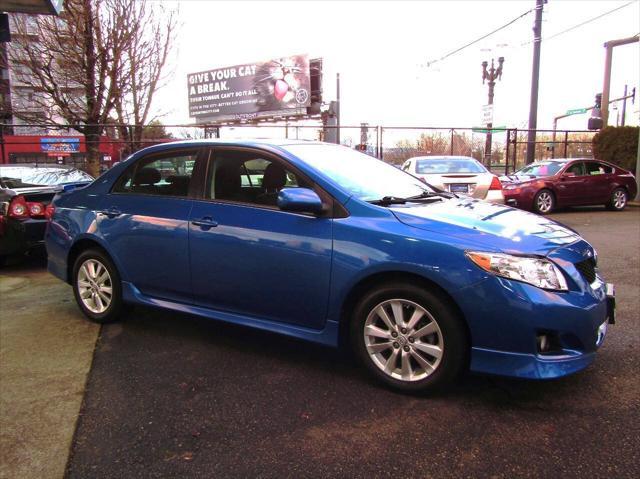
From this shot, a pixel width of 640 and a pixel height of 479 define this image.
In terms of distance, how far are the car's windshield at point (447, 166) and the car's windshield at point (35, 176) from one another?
6277mm

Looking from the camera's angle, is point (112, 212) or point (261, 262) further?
point (112, 212)

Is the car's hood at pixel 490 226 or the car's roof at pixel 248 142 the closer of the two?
the car's hood at pixel 490 226

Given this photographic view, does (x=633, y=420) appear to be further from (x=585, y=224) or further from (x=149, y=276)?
(x=585, y=224)

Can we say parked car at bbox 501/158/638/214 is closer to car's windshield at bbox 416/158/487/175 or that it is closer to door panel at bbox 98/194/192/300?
car's windshield at bbox 416/158/487/175

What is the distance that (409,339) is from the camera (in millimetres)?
3098

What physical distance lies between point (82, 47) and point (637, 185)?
1482 cm

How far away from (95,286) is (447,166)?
301 inches

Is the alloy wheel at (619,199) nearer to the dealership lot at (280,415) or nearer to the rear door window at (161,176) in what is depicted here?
the dealership lot at (280,415)

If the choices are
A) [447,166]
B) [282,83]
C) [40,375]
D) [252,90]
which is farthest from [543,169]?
[252,90]

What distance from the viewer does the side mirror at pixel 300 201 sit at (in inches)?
130

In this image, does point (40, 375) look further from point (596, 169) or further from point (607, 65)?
point (607, 65)

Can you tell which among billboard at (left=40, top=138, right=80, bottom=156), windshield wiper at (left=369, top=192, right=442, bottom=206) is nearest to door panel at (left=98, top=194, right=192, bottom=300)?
windshield wiper at (left=369, top=192, right=442, bottom=206)

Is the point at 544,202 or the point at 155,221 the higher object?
the point at 155,221

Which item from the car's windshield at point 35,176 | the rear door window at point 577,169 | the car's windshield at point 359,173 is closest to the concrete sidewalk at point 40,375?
the car's windshield at point 35,176
